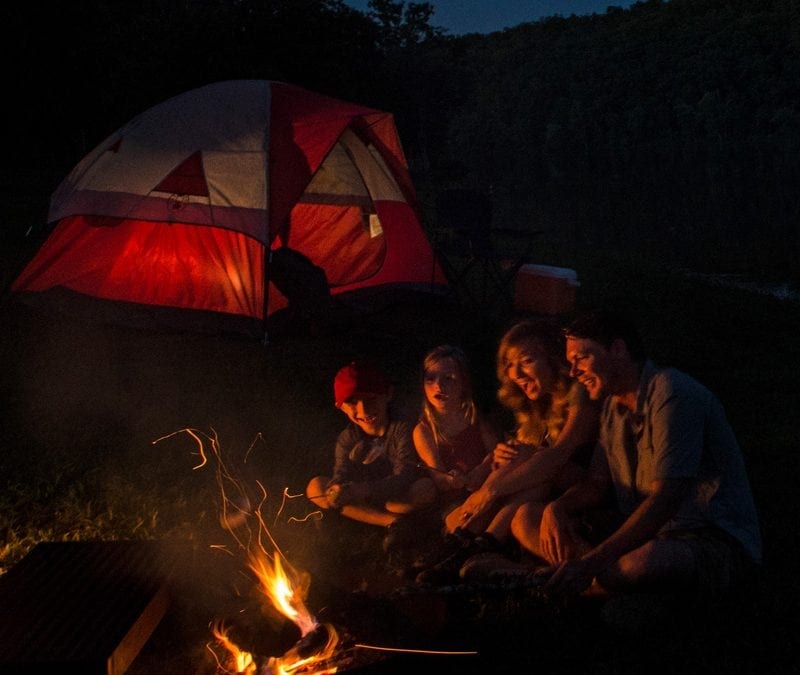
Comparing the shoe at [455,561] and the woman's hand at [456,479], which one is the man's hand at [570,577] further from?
the woman's hand at [456,479]

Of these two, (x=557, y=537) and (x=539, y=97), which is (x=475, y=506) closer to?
(x=557, y=537)

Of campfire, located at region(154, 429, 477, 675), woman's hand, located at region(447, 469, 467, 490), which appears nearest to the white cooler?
woman's hand, located at region(447, 469, 467, 490)

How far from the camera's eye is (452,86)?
39.6 meters

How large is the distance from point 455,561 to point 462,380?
800 mm

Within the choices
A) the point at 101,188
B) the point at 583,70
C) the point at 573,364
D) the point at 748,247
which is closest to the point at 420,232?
the point at 101,188

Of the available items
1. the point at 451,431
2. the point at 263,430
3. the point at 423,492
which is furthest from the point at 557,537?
the point at 263,430

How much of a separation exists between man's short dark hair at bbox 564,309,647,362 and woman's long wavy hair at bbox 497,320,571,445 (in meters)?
0.56

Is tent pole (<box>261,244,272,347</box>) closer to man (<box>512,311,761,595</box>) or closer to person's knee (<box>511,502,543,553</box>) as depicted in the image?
person's knee (<box>511,502,543,553</box>)

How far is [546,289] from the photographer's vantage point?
8.26 metres

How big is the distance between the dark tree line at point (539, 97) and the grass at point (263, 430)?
3.10 meters

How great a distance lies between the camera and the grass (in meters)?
2.98

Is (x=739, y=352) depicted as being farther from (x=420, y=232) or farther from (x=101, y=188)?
(x=101, y=188)

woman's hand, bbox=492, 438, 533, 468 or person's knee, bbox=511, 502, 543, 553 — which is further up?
woman's hand, bbox=492, 438, 533, 468

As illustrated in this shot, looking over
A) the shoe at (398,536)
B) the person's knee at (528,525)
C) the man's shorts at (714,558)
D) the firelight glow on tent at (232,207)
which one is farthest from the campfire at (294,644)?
the firelight glow on tent at (232,207)
